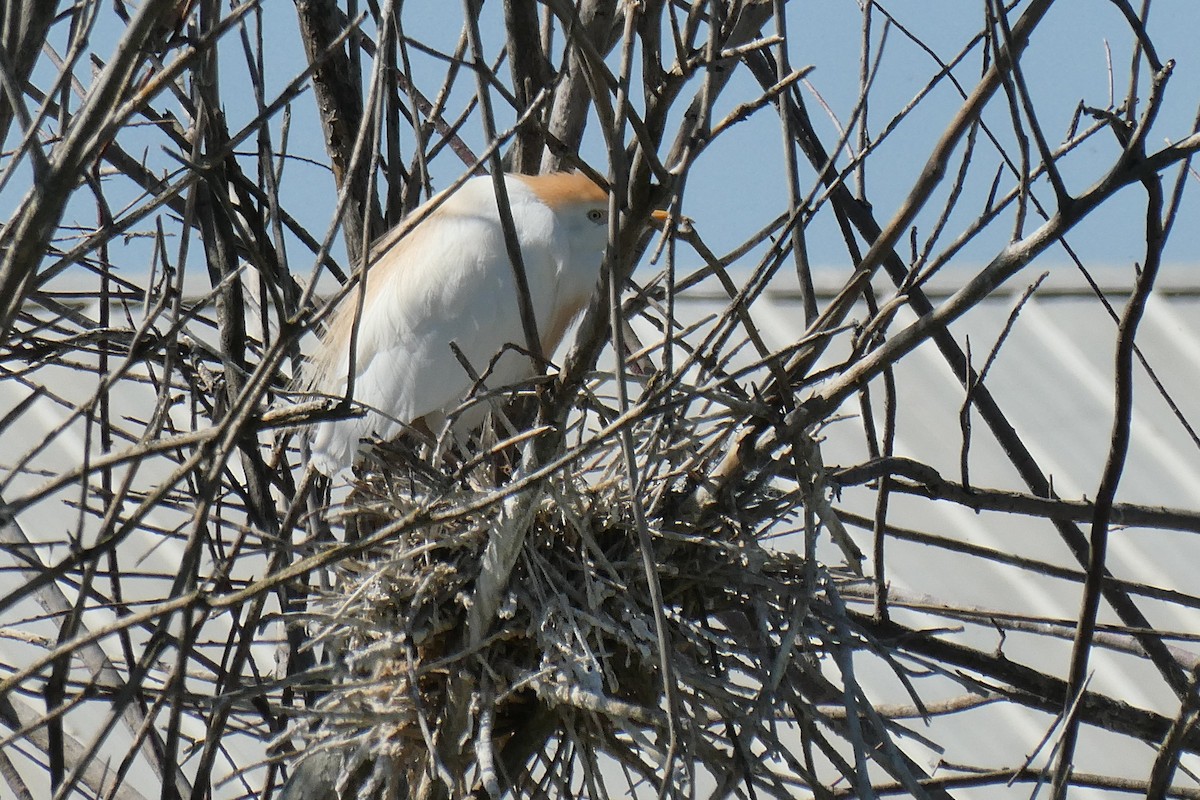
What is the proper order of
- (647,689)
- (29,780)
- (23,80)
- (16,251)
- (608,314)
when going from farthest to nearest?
(29,780) → (647,689) → (608,314) → (23,80) → (16,251)

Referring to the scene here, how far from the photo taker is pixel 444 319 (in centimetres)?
315

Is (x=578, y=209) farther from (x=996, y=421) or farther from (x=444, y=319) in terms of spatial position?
(x=996, y=421)

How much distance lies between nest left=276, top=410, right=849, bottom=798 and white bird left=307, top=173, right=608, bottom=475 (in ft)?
3.23

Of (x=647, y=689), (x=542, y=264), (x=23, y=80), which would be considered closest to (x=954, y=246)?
(x=647, y=689)

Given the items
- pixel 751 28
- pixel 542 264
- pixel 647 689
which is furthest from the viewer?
pixel 542 264

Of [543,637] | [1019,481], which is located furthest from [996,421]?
[1019,481]

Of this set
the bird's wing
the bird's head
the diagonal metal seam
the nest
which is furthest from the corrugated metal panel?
the nest

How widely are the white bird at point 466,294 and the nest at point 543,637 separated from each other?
0.98 m

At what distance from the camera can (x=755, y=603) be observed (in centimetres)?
196

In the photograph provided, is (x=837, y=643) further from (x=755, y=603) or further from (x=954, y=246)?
(x=954, y=246)

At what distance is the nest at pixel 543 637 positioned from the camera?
1892 mm

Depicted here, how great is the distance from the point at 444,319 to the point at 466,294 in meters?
0.08

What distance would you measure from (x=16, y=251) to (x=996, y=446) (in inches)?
147

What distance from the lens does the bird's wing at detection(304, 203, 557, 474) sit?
3.08 meters
